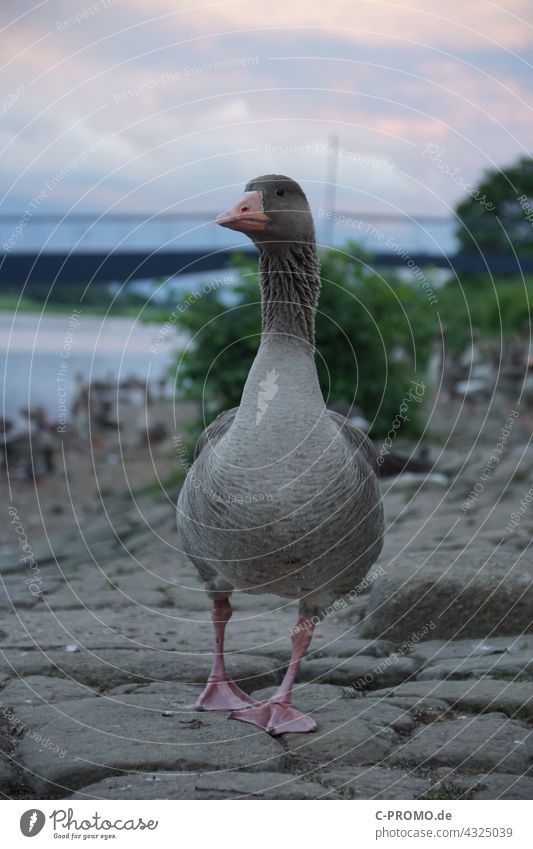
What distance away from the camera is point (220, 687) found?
152 inches

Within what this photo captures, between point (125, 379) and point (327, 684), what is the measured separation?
14.5 meters

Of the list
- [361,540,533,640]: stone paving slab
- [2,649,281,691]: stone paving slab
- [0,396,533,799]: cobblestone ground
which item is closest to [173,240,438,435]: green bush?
[0,396,533,799]: cobblestone ground

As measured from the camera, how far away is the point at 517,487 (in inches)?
325

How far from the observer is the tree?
11.0 m

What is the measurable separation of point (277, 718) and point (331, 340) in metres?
6.38

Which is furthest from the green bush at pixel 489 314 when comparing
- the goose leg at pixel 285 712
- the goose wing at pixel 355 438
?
the goose leg at pixel 285 712

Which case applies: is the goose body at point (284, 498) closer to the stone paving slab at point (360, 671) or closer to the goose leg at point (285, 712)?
the goose leg at point (285, 712)

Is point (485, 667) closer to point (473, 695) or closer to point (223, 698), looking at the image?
point (473, 695)

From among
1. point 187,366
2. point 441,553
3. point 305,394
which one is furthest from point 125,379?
point 305,394

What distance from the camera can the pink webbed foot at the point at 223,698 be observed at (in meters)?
3.80

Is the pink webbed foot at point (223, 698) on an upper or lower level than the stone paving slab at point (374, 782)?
upper

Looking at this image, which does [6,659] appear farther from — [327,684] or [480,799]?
[480,799]
